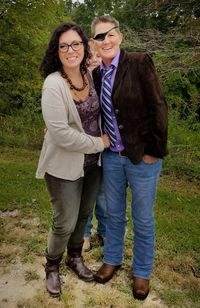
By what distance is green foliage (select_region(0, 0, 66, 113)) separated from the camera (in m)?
7.81

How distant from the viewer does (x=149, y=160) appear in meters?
2.83

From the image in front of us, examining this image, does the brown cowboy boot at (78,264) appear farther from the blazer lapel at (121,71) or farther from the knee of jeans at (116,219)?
the blazer lapel at (121,71)

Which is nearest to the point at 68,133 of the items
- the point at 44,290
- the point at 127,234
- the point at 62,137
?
the point at 62,137

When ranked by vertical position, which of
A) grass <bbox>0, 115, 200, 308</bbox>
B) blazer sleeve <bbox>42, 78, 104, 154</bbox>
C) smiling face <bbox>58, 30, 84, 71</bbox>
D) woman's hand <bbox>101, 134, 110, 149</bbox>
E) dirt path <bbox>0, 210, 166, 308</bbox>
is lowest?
grass <bbox>0, 115, 200, 308</bbox>

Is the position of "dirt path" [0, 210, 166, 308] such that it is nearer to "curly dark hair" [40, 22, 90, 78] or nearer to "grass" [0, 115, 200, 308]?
"grass" [0, 115, 200, 308]

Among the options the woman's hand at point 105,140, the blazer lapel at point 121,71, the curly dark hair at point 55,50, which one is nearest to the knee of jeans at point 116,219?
the woman's hand at point 105,140

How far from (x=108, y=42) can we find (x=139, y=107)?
478 mm

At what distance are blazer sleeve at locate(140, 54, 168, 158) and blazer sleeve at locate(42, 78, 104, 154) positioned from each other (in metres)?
0.44

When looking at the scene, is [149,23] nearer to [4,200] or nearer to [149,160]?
[4,200]

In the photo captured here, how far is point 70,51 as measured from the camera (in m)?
2.58

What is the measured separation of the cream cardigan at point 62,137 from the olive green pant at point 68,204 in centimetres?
8

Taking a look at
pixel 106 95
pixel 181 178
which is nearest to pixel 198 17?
pixel 181 178

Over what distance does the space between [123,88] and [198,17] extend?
23.2 ft

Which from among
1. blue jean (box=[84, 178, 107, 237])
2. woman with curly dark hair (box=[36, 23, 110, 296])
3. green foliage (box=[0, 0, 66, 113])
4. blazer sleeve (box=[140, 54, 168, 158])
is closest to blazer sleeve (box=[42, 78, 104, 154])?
woman with curly dark hair (box=[36, 23, 110, 296])
